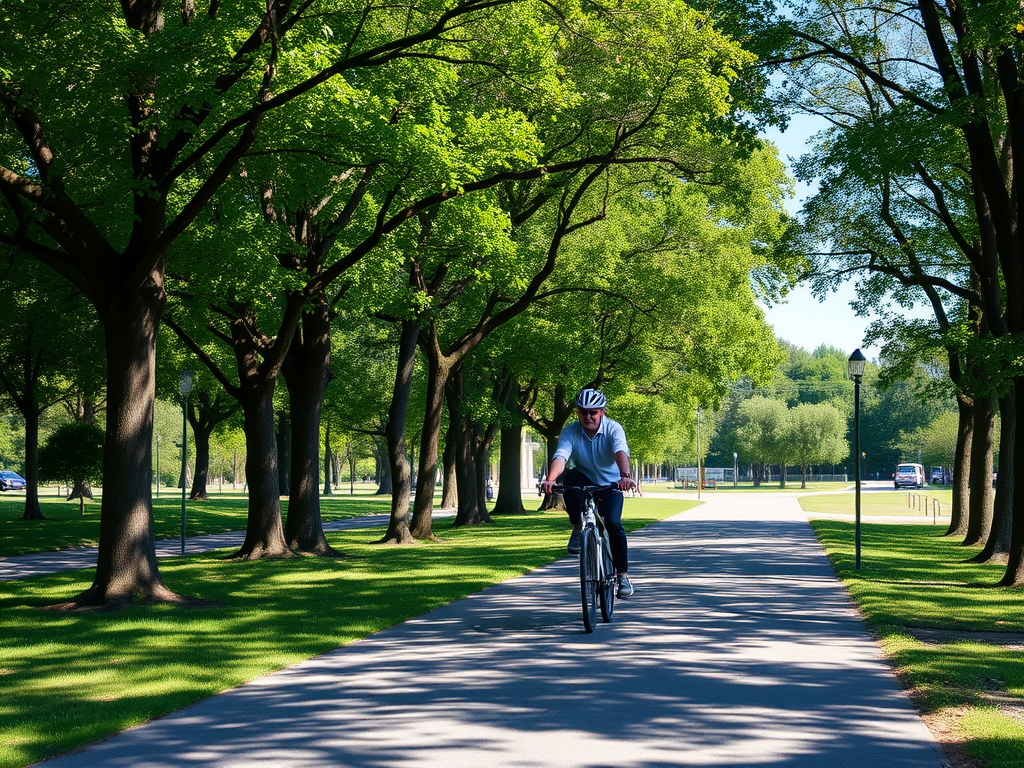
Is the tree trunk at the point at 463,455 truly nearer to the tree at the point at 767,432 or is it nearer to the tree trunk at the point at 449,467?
the tree trunk at the point at 449,467

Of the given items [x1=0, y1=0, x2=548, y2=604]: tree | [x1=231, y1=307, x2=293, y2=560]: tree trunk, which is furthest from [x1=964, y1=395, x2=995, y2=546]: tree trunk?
[x1=0, y1=0, x2=548, y2=604]: tree

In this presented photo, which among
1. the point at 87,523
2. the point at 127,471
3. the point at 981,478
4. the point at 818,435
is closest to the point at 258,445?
the point at 127,471

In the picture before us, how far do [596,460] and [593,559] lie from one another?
0.96m

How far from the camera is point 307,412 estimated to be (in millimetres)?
21953

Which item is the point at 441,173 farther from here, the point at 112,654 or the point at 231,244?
the point at 112,654

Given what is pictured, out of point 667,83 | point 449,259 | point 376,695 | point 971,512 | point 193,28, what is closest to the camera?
point 376,695

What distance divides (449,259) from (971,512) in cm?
1416

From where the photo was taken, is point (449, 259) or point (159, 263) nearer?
point (159, 263)

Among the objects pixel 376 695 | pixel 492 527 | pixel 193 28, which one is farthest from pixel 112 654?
pixel 492 527

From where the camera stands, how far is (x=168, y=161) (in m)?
13.9

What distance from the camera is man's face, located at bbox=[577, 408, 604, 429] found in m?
10.3

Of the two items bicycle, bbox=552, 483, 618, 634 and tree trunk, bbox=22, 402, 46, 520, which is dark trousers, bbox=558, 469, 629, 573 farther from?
tree trunk, bbox=22, 402, 46, 520

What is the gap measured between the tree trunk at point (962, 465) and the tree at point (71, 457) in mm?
28070

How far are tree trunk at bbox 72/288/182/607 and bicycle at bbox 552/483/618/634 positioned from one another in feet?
18.9
